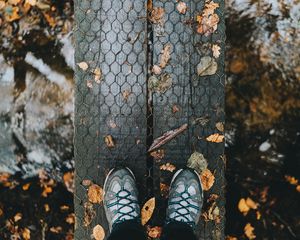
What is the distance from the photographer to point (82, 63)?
7.48 feet

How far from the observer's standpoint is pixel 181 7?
2258mm

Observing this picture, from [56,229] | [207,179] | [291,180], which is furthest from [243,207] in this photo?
[56,229]

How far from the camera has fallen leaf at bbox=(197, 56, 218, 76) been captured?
89.4 inches

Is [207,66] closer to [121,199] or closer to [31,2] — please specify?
[121,199]

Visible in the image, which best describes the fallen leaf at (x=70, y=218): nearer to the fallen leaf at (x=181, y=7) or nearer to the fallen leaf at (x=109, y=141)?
the fallen leaf at (x=109, y=141)

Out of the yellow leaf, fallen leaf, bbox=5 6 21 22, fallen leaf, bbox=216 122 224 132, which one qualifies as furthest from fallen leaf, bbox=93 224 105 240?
fallen leaf, bbox=5 6 21 22

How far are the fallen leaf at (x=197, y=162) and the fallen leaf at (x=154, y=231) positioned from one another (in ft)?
1.30

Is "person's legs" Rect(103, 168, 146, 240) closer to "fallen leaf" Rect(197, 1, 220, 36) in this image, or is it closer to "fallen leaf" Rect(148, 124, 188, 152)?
"fallen leaf" Rect(148, 124, 188, 152)

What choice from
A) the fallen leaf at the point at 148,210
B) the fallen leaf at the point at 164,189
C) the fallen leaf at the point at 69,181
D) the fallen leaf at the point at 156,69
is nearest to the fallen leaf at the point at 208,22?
the fallen leaf at the point at 156,69

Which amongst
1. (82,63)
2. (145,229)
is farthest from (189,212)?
(82,63)

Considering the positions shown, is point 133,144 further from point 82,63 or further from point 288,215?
point 288,215

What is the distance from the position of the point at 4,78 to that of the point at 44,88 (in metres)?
0.28

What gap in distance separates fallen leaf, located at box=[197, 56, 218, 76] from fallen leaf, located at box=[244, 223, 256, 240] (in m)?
1.20

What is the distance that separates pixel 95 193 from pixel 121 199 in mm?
176
